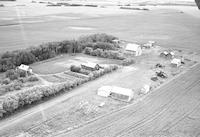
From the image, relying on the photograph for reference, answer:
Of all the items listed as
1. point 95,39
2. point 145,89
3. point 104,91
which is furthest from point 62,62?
point 145,89

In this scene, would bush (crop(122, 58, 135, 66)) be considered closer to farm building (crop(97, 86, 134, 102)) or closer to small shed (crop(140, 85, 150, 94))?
small shed (crop(140, 85, 150, 94))

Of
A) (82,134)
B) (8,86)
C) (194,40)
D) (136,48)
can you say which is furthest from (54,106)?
(194,40)

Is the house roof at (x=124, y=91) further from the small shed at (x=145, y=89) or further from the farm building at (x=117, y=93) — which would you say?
the small shed at (x=145, y=89)

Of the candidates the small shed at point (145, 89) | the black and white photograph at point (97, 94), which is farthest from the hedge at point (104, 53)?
the small shed at point (145, 89)

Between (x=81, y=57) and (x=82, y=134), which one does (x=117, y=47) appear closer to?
(x=81, y=57)

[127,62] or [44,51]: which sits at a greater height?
[44,51]

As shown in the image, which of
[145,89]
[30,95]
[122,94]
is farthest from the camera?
[145,89]

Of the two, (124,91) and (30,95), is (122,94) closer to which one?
(124,91)
